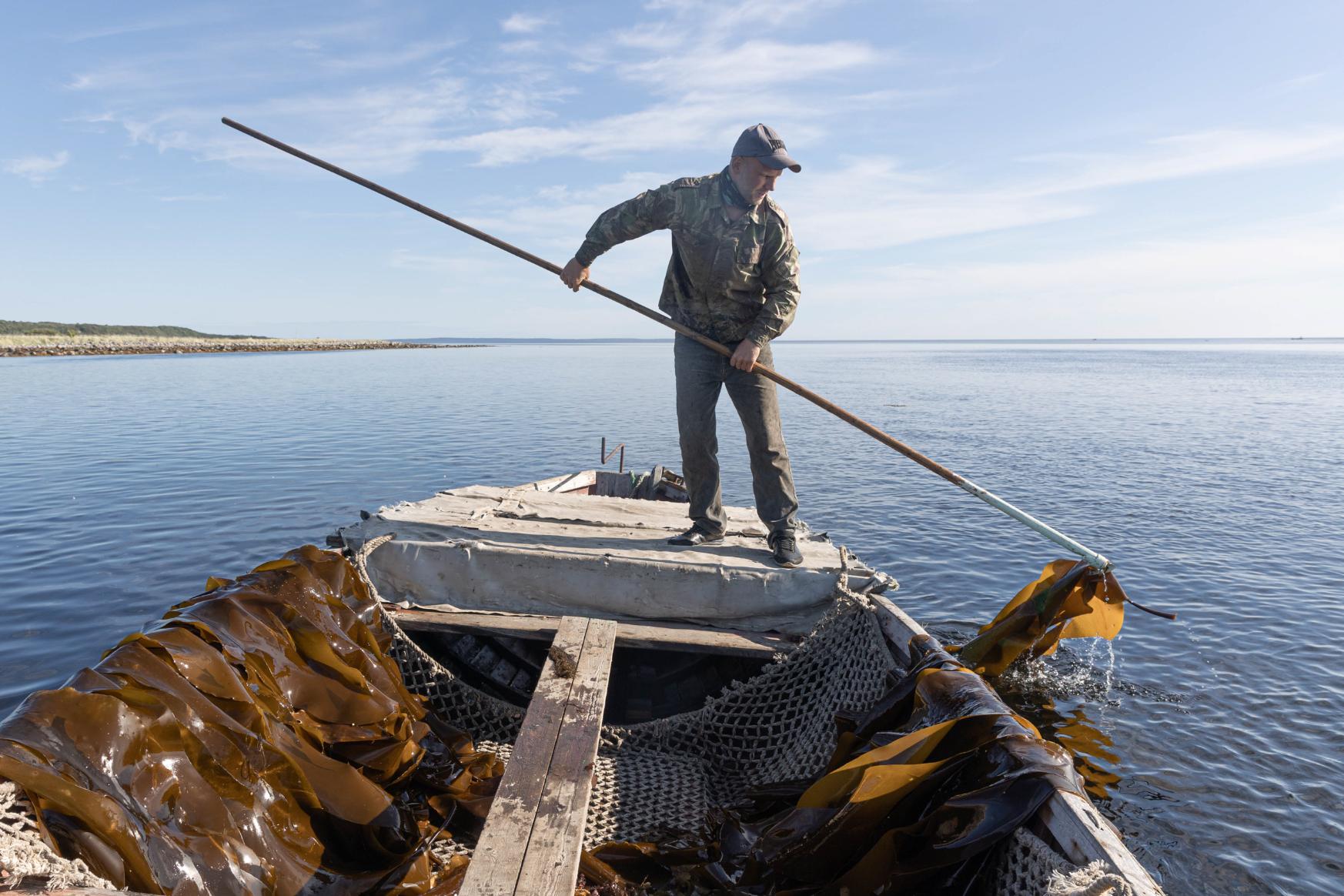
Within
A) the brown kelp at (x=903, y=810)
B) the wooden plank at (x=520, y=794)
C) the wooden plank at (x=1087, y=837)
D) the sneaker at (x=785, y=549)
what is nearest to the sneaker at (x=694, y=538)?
the sneaker at (x=785, y=549)

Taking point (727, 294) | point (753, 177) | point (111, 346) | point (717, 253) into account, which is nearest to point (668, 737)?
point (727, 294)

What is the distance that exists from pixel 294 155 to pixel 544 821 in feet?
16.1

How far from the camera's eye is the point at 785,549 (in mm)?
4957

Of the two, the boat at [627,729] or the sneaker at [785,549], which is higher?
the sneaker at [785,549]

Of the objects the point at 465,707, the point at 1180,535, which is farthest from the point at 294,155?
the point at 1180,535

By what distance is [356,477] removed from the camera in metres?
17.0

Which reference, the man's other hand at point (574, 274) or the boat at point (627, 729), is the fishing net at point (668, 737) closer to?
the boat at point (627, 729)

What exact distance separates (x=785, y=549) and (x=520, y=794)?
246cm

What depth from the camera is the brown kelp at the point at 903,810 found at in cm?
254

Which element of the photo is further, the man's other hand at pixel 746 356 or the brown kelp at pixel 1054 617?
the man's other hand at pixel 746 356

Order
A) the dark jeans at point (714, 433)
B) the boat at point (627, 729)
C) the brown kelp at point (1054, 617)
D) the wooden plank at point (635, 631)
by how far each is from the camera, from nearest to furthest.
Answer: the boat at point (627, 729) → the wooden plank at point (635, 631) → the brown kelp at point (1054, 617) → the dark jeans at point (714, 433)

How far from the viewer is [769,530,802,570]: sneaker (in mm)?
4871

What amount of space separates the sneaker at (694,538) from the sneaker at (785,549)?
451 mm

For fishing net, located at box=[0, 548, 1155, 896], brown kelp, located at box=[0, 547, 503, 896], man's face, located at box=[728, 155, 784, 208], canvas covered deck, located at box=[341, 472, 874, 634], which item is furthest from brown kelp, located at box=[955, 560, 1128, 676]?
brown kelp, located at box=[0, 547, 503, 896]
